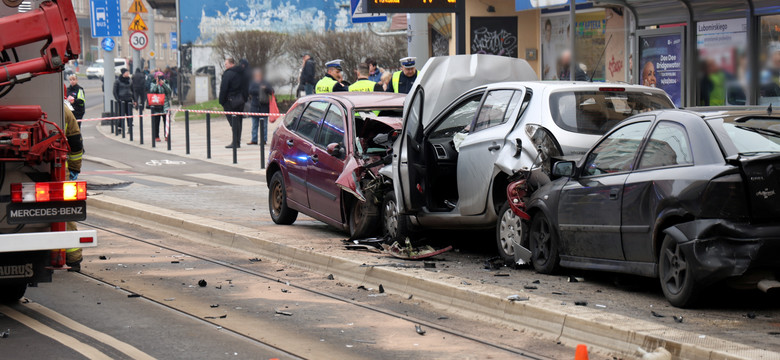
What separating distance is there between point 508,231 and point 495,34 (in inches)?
556

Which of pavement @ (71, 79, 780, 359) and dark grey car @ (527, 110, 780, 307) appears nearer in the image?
pavement @ (71, 79, 780, 359)

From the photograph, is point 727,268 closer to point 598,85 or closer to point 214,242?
point 598,85

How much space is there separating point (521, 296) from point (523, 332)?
0.50 metres

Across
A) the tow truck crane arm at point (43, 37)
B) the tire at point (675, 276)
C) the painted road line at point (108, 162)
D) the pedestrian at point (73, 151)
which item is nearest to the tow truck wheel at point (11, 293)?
the pedestrian at point (73, 151)

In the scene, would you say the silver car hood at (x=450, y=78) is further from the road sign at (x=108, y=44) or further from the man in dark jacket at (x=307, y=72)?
the road sign at (x=108, y=44)

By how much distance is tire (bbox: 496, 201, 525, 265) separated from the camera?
31.3 feet

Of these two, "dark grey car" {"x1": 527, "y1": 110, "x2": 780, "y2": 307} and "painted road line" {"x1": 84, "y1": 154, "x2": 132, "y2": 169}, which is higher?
"dark grey car" {"x1": 527, "y1": 110, "x2": 780, "y2": 307}

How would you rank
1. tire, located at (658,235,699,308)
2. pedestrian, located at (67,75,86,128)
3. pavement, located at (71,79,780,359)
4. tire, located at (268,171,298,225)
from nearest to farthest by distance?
pavement, located at (71,79,780,359), tire, located at (658,235,699,308), tire, located at (268,171,298,225), pedestrian, located at (67,75,86,128)

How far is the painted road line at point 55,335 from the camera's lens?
692 centimetres

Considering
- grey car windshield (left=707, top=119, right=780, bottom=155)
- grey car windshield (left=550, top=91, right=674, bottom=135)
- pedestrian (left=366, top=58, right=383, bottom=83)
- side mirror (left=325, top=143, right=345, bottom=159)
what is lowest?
side mirror (left=325, top=143, right=345, bottom=159)

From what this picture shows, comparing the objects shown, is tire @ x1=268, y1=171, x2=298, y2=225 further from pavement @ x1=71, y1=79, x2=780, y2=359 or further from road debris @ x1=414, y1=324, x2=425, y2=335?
road debris @ x1=414, y1=324, x2=425, y2=335

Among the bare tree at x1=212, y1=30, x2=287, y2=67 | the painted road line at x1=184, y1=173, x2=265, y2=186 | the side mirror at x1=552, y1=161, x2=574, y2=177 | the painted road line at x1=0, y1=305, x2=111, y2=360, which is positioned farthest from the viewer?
the bare tree at x1=212, y1=30, x2=287, y2=67

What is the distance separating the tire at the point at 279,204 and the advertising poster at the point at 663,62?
6458mm

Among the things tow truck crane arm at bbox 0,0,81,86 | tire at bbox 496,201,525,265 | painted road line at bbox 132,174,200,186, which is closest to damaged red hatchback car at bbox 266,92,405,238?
tire at bbox 496,201,525,265
